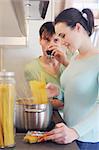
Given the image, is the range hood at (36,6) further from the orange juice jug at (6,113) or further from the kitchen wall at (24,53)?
the kitchen wall at (24,53)

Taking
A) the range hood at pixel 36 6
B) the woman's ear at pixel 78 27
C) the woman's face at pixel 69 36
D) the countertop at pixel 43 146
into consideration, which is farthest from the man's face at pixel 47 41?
the countertop at pixel 43 146

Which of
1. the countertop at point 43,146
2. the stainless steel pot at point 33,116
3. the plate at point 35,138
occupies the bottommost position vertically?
the countertop at point 43,146

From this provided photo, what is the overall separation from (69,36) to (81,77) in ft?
0.57

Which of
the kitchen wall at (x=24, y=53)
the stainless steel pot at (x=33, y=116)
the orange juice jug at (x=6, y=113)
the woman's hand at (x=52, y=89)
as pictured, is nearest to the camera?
the orange juice jug at (x=6, y=113)

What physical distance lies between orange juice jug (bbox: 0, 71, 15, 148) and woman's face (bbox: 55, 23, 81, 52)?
0.42 m

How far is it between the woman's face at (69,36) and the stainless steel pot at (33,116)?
0.31 meters

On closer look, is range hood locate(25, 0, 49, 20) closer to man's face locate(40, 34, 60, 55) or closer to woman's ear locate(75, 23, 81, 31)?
woman's ear locate(75, 23, 81, 31)

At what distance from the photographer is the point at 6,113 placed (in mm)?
600

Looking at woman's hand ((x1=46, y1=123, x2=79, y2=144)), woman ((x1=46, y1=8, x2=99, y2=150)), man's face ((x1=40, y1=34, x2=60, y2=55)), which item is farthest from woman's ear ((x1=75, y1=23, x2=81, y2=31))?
woman's hand ((x1=46, y1=123, x2=79, y2=144))

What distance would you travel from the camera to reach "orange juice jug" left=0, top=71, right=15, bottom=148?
0.59 metres

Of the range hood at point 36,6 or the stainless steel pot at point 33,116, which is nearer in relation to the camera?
the range hood at point 36,6

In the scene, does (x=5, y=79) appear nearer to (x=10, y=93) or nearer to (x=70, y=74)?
(x=10, y=93)

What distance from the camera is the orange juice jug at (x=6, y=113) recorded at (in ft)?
1.94

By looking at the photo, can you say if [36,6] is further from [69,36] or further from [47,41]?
[47,41]
